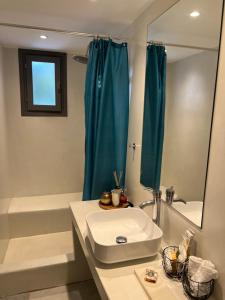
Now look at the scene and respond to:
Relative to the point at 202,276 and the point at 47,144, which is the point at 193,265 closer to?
the point at 202,276

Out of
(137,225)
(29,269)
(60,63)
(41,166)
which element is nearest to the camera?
(137,225)

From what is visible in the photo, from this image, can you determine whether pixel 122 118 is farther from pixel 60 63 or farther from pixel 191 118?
pixel 60 63

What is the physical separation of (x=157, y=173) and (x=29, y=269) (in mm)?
1382

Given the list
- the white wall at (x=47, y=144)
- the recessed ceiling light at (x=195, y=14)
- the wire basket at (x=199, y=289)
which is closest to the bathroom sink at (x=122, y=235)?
the wire basket at (x=199, y=289)

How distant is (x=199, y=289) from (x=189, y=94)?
3.16 feet

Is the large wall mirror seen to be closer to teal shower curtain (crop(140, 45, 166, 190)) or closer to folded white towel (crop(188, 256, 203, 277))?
teal shower curtain (crop(140, 45, 166, 190))

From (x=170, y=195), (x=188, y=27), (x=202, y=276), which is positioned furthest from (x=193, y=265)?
(x=188, y=27)

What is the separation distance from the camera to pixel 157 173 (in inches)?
63.2

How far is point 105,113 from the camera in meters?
1.97

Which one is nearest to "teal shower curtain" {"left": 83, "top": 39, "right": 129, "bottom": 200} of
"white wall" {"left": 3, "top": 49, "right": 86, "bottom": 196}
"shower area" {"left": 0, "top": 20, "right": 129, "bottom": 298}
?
"shower area" {"left": 0, "top": 20, "right": 129, "bottom": 298}

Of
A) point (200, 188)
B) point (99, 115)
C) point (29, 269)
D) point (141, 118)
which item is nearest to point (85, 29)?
point (99, 115)

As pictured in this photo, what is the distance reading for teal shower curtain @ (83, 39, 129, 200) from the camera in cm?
191

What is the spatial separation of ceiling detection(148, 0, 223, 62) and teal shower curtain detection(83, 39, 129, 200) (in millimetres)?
399

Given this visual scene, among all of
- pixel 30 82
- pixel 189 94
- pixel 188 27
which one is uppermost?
pixel 188 27
